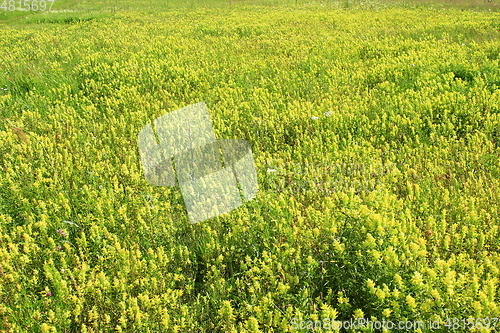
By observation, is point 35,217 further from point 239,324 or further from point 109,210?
point 239,324

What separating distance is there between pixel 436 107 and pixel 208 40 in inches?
319

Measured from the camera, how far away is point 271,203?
12.1 ft

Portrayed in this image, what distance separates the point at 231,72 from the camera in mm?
8547

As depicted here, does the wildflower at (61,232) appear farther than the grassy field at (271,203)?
Yes

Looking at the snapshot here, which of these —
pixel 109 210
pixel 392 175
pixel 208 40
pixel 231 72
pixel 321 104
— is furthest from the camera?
pixel 208 40

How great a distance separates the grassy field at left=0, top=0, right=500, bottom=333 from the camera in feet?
8.96

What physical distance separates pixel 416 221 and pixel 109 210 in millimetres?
2771

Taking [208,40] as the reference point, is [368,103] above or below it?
below

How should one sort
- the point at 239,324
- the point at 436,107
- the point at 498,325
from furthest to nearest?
the point at 436,107 → the point at 239,324 → the point at 498,325

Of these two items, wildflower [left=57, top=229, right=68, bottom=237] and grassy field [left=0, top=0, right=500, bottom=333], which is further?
wildflower [left=57, top=229, right=68, bottom=237]

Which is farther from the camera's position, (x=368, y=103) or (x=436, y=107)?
(x=368, y=103)

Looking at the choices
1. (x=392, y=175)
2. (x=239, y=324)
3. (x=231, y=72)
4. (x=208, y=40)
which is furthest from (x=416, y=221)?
(x=208, y=40)

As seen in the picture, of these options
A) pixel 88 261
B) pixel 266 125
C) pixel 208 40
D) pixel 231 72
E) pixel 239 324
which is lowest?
pixel 239 324

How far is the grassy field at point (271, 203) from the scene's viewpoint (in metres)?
2.73
